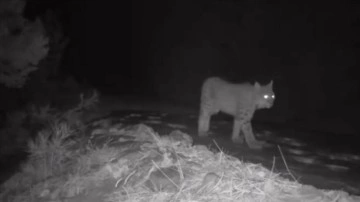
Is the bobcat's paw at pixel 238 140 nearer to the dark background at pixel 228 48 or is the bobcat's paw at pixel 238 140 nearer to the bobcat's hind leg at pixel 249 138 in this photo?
the bobcat's hind leg at pixel 249 138

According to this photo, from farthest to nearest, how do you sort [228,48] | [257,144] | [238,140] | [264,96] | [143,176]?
[228,48] → [238,140] → [264,96] → [257,144] → [143,176]

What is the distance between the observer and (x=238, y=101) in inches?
490

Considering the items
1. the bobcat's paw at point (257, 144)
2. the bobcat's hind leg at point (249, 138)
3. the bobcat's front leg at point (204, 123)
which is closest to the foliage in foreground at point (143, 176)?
the bobcat's paw at point (257, 144)

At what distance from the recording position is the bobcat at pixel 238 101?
12172 mm

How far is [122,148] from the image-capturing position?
8.32 metres

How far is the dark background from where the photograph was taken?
20.5 metres

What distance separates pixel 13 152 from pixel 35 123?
125 cm

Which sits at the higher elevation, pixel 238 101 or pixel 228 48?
pixel 228 48

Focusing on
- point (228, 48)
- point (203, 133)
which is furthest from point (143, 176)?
point (228, 48)

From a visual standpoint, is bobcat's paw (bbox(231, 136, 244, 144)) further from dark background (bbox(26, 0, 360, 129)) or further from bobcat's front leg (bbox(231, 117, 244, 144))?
dark background (bbox(26, 0, 360, 129))

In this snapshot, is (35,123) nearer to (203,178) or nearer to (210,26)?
(203,178)

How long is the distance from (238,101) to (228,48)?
13.9 m

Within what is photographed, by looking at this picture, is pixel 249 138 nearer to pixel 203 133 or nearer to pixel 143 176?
pixel 203 133

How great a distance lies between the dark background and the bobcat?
840 centimetres
